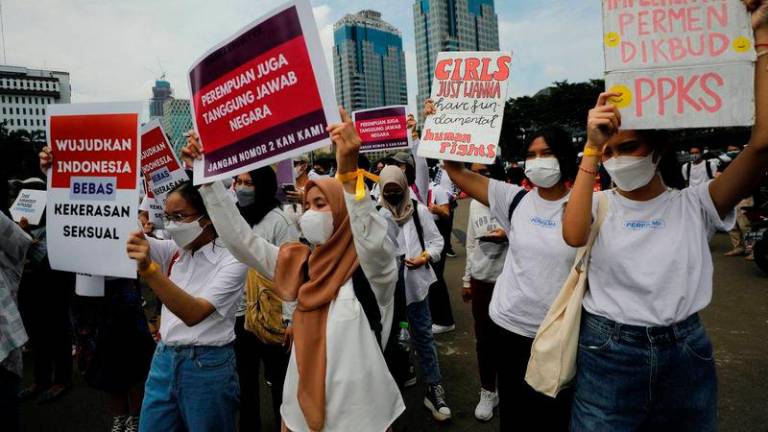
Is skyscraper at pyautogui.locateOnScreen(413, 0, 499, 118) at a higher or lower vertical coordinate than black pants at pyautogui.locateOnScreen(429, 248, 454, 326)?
higher

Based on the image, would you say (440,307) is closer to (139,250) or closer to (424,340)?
(424,340)

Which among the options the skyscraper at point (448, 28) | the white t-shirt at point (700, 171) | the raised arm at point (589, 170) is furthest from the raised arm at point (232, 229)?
the skyscraper at point (448, 28)

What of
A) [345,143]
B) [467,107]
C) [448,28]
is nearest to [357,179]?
[345,143]

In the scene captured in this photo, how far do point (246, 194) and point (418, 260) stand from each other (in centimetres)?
139

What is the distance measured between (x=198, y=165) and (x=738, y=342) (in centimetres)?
493

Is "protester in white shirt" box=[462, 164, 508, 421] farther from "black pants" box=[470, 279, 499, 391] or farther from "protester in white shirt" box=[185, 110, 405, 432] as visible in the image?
"protester in white shirt" box=[185, 110, 405, 432]

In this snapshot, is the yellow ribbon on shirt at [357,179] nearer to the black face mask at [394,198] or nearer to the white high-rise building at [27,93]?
the black face mask at [394,198]

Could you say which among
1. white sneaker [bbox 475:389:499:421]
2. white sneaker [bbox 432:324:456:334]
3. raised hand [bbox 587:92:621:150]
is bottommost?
white sneaker [bbox 475:389:499:421]

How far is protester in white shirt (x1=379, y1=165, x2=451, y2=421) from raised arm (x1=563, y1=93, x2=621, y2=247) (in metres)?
1.71

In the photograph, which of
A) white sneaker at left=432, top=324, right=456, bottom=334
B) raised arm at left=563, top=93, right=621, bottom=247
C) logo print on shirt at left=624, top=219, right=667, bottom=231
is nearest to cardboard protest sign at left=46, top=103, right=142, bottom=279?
raised arm at left=563, top=93, right=621, bottom=247

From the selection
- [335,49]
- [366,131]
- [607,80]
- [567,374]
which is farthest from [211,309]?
[335,49]

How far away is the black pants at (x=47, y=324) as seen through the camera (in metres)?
4.20

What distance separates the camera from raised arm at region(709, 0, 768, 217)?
1.42m

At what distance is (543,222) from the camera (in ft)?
7.52
